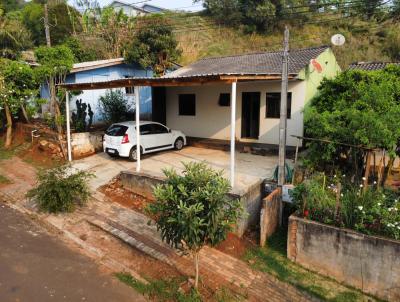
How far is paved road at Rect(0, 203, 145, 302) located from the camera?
5.22 m

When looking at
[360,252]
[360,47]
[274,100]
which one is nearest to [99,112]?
[274,100]

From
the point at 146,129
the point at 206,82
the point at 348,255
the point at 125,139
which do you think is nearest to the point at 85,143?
the point at 125,139

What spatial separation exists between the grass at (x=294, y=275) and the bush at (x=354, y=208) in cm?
104

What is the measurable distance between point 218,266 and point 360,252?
2696 millimetres

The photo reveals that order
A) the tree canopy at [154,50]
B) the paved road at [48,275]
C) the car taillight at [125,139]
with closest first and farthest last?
1. the paved road at [48,275]
2. the car taillight at [125,139]
3. the tree canopy at [154,50]

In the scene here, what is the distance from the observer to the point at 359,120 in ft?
25.2

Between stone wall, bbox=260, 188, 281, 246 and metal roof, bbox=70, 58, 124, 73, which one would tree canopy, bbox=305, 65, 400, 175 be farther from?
metal roof, bbox=70, 58, 124, 73

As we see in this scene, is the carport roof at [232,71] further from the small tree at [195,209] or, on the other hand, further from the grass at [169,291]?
the grass at [169,291]

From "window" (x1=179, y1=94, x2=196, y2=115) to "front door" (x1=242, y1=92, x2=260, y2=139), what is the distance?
267 centimetres

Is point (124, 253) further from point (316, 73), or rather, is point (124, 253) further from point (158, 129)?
point (316, 73)

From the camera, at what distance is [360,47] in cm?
2686

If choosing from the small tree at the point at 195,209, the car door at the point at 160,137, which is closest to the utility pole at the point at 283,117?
the small tree at the point at 195,209

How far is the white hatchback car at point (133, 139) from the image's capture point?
37.9 feet

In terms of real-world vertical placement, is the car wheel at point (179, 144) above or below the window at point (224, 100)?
below
